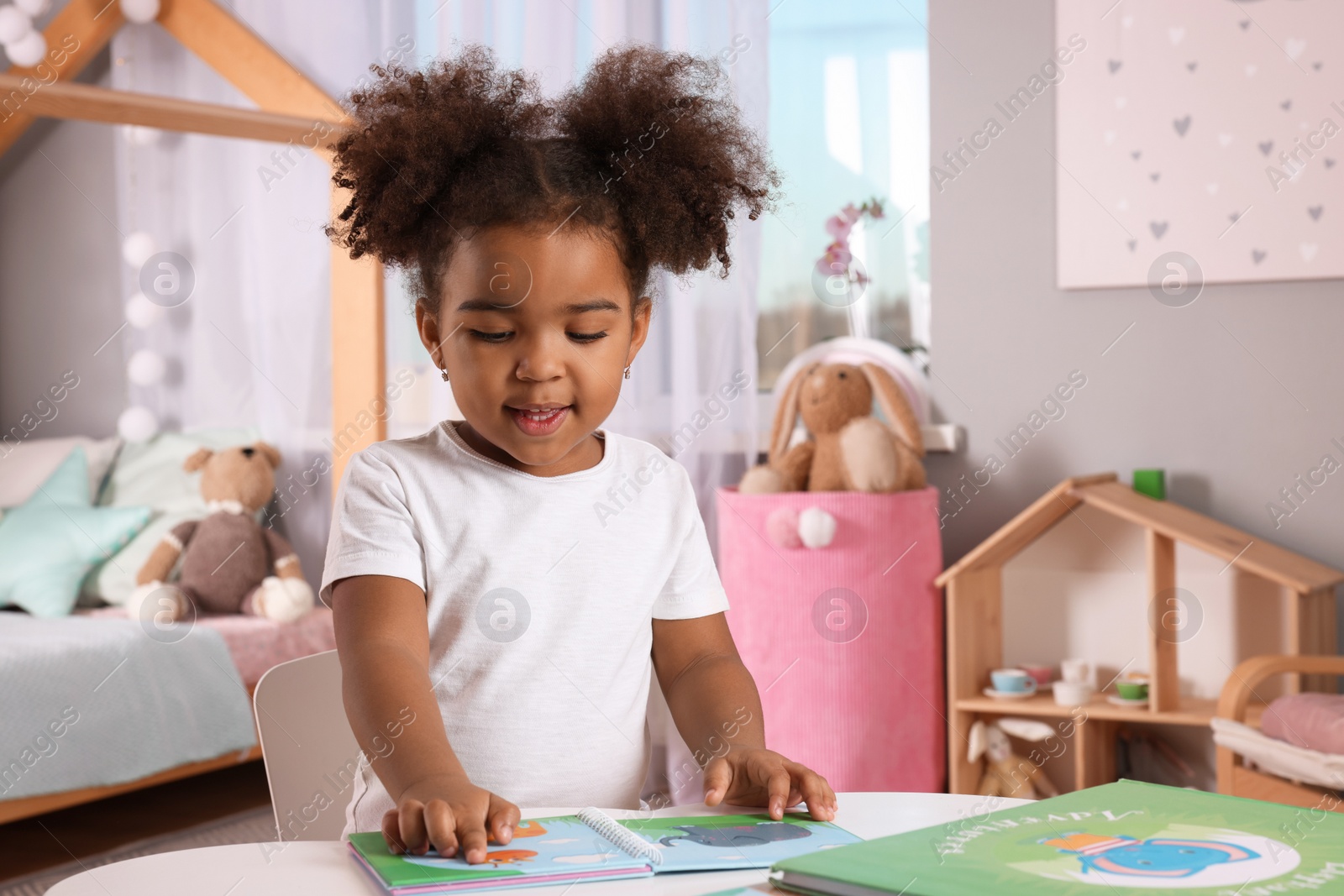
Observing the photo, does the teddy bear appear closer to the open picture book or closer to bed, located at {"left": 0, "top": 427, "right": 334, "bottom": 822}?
bed, located at {"left": 0, "top": 427, "right": 334, "bottom": 822}

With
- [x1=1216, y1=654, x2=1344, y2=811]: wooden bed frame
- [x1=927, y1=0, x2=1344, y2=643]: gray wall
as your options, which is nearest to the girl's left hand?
[x1=1216, y1=654, x2=1344, y2=811]: wooden bed frame

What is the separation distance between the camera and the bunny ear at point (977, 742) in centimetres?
201

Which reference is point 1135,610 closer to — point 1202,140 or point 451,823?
point 1202,140

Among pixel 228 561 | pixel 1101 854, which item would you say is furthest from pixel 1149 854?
pixel 228 561

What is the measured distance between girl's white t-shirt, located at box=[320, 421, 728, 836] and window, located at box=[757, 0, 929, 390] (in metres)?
1.52

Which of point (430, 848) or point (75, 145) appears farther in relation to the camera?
point (75, 145)

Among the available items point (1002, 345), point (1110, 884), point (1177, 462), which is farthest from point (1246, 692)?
point (1110, 884)

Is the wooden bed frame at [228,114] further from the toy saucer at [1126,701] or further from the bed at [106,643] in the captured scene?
the toy saucer at [1126,701]

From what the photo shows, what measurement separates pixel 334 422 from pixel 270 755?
1736 mm

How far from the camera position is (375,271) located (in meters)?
2.40

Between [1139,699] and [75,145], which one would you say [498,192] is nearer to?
[1139,699]

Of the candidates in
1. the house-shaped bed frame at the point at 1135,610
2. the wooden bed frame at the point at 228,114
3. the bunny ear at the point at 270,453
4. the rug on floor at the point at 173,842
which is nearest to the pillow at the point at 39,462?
the bunny ear at the point at 270,453

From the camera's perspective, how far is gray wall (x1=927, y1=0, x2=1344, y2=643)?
200 cm

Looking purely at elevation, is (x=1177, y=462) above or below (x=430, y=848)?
above
